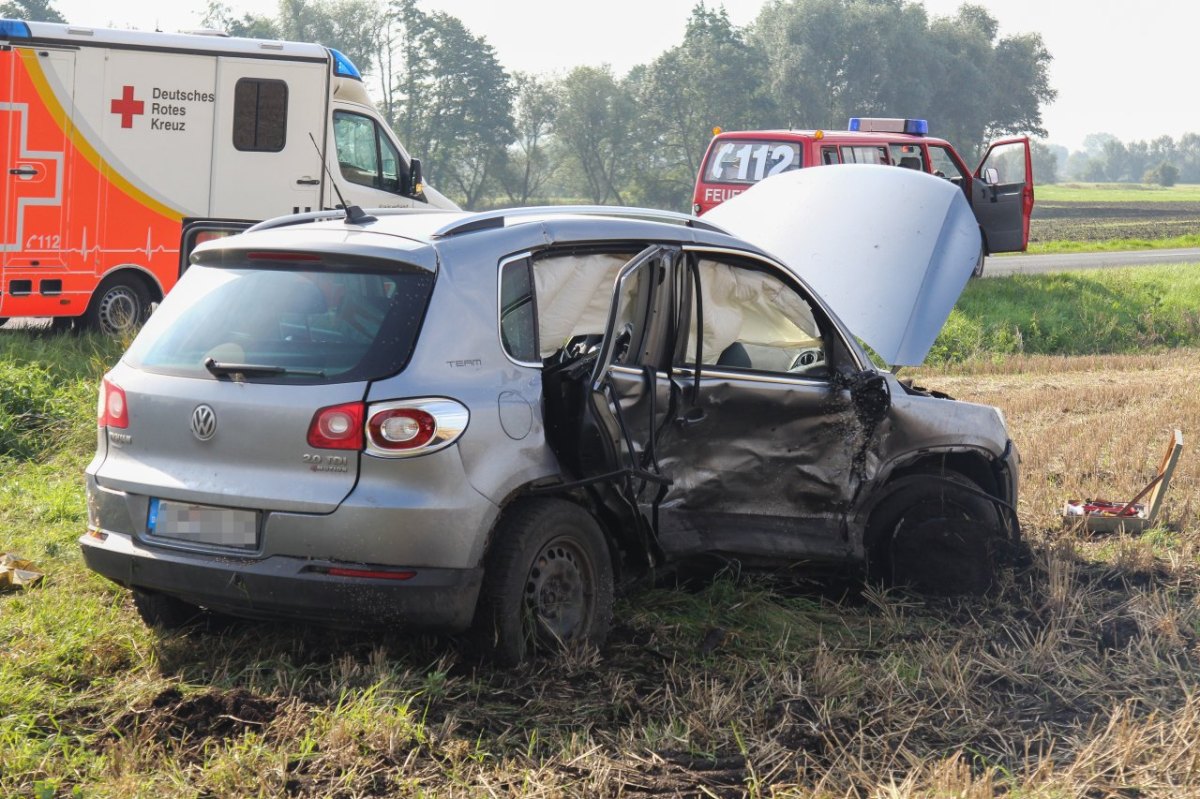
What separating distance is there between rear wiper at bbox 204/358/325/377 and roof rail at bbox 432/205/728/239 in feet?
2.22

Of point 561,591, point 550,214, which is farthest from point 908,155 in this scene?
point 561,591

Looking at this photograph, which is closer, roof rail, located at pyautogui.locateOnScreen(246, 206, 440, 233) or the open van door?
roof rail, located at pyautogui.locateOnScreen(246, 206, 440, 233)

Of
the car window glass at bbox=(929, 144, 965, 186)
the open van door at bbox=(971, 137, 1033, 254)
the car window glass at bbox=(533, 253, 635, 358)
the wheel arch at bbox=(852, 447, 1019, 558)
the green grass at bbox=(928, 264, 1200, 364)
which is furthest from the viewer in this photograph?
the car window glass at bbox=(929, 144, 965, 186)

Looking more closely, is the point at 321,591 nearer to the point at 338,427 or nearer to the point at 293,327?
the point at 338,427

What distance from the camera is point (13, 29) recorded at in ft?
43.4

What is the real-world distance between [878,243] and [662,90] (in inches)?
2784

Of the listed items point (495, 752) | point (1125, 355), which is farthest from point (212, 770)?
point (1125, 355)

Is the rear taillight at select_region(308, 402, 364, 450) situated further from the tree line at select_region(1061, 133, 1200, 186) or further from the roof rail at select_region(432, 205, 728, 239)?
the tree line at select_region(1061, 133, 1200, 186)

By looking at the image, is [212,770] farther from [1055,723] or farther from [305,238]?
[1055,723]

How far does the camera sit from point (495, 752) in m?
4.30

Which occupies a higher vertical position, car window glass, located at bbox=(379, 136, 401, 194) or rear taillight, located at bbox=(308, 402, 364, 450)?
car window glass, located at bbox=(379, 136, 401, 194)

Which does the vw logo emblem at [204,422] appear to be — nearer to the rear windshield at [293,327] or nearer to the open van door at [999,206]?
the rear windshield at [293,327]

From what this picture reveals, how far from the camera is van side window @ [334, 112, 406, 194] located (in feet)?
51.5

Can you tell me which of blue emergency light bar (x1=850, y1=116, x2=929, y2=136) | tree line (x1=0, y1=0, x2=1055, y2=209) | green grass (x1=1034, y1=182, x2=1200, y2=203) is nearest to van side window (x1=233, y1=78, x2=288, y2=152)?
blue emergency light bar (x1=850, y1=116, x2=929, y2=136)
